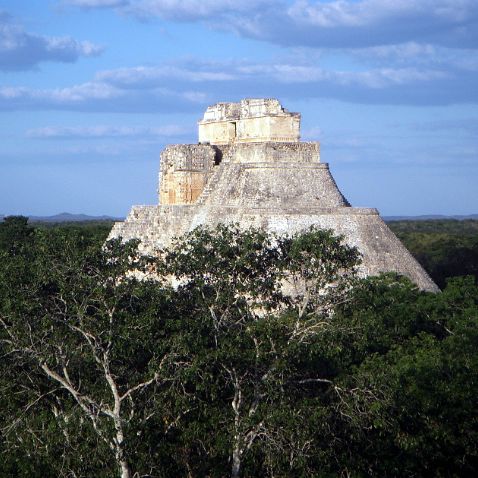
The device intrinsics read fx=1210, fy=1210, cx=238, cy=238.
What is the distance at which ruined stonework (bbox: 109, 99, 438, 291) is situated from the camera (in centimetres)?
2541

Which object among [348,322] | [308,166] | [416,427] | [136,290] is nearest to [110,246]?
[136,290]

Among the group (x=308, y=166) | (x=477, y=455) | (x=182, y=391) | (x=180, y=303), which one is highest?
(x=308, y=166)

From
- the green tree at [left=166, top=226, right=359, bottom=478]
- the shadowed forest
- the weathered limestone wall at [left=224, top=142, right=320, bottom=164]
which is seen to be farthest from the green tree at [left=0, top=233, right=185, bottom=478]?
the weathered limestone wall at [left=224, top=142, right=320, bottom=164]

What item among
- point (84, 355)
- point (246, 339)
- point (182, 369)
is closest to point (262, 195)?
point (246, 339)

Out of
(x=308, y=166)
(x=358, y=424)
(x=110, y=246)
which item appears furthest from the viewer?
(x=308, y=166)

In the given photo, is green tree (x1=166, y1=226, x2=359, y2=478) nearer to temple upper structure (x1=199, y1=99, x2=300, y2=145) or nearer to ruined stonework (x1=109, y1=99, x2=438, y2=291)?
ruined stonework (x1=109, y1=99, x2=438, y2=291)

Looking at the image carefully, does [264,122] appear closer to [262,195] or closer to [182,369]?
[262,195]

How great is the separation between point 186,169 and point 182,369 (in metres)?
15.4

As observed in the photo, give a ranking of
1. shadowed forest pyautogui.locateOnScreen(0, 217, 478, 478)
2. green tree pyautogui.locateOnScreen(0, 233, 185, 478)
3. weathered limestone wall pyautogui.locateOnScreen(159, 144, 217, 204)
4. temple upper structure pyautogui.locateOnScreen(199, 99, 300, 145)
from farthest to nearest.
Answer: weathered limestone wall pyautogui.locateOnScreen(159, 144, 217, 204) → temple upper structure pyautogui.locateOnScreen(199, 99, 300, 145) → shadowed forest pyautogui.locateOnScreen(0, 217, 478, 478) → green tree pyautogui.locateOnScreen(0, 233, 185, 478)

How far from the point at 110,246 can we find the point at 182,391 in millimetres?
2034

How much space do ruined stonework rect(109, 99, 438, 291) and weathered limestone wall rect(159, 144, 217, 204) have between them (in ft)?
0.08

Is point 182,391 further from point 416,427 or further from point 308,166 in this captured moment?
point 308,166

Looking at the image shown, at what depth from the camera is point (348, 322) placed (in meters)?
14.5

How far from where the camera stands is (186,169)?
28.4 metres
